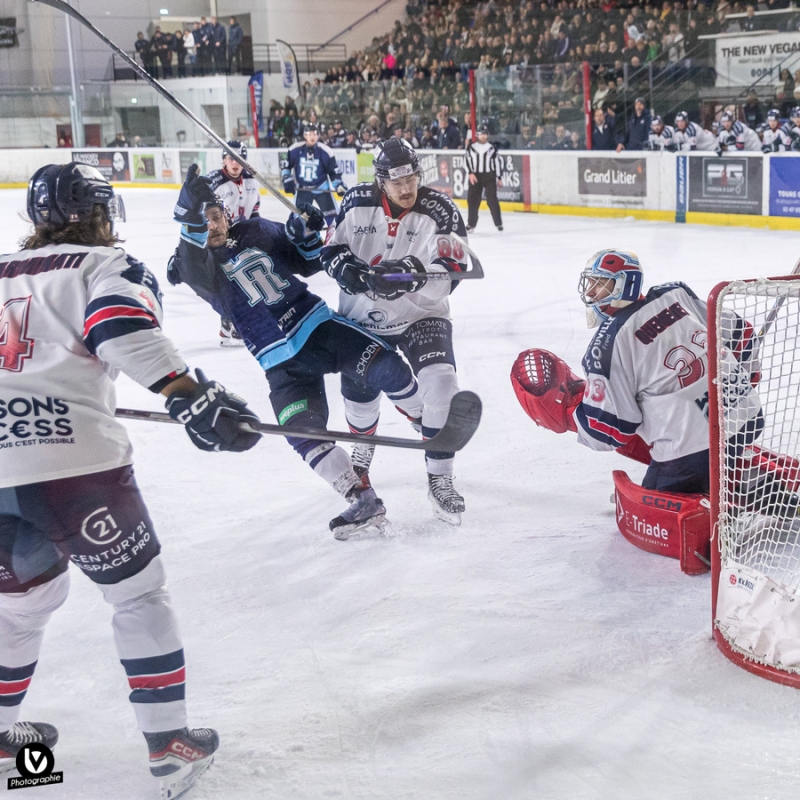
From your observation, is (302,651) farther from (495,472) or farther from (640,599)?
(495,472)

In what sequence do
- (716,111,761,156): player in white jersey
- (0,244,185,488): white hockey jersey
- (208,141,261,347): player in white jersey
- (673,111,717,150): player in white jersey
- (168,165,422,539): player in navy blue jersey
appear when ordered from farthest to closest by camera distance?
(673,111,717,150): player in white jersey
(716,111,761,156): player in white jersey
(208,141,261,347): player in white jersey
(168,165,422,539): player in navy blue jersey
(0,244,185,488): white hockey jersey

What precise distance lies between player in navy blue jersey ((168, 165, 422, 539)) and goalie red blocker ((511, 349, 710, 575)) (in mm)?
450

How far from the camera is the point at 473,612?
110 inches

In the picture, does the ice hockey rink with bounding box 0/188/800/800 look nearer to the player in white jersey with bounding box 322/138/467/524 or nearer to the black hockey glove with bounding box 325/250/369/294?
the player in white jersey with bounding box 322/138/467/524

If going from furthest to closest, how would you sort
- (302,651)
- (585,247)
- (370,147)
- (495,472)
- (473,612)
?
(370,147) → (585,247) → (495,472) → (473,612) → (302,651)

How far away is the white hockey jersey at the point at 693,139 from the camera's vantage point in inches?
457

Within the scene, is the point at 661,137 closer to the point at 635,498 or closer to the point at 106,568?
the point at 635,498

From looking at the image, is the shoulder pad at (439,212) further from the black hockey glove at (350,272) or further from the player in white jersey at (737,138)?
the player in white jersey at (737,138)

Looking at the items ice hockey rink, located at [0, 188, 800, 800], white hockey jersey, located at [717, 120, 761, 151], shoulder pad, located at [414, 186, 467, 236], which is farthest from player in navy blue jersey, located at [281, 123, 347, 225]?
shoulder pad, located at [414, 186, 467, 236]

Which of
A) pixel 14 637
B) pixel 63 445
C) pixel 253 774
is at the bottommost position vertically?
pixel 253 774

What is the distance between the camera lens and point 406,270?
139 inches

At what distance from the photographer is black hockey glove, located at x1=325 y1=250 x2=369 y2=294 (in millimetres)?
3457

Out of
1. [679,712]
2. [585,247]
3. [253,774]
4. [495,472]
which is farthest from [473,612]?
[585,247]

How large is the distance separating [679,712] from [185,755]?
1.08 metres
